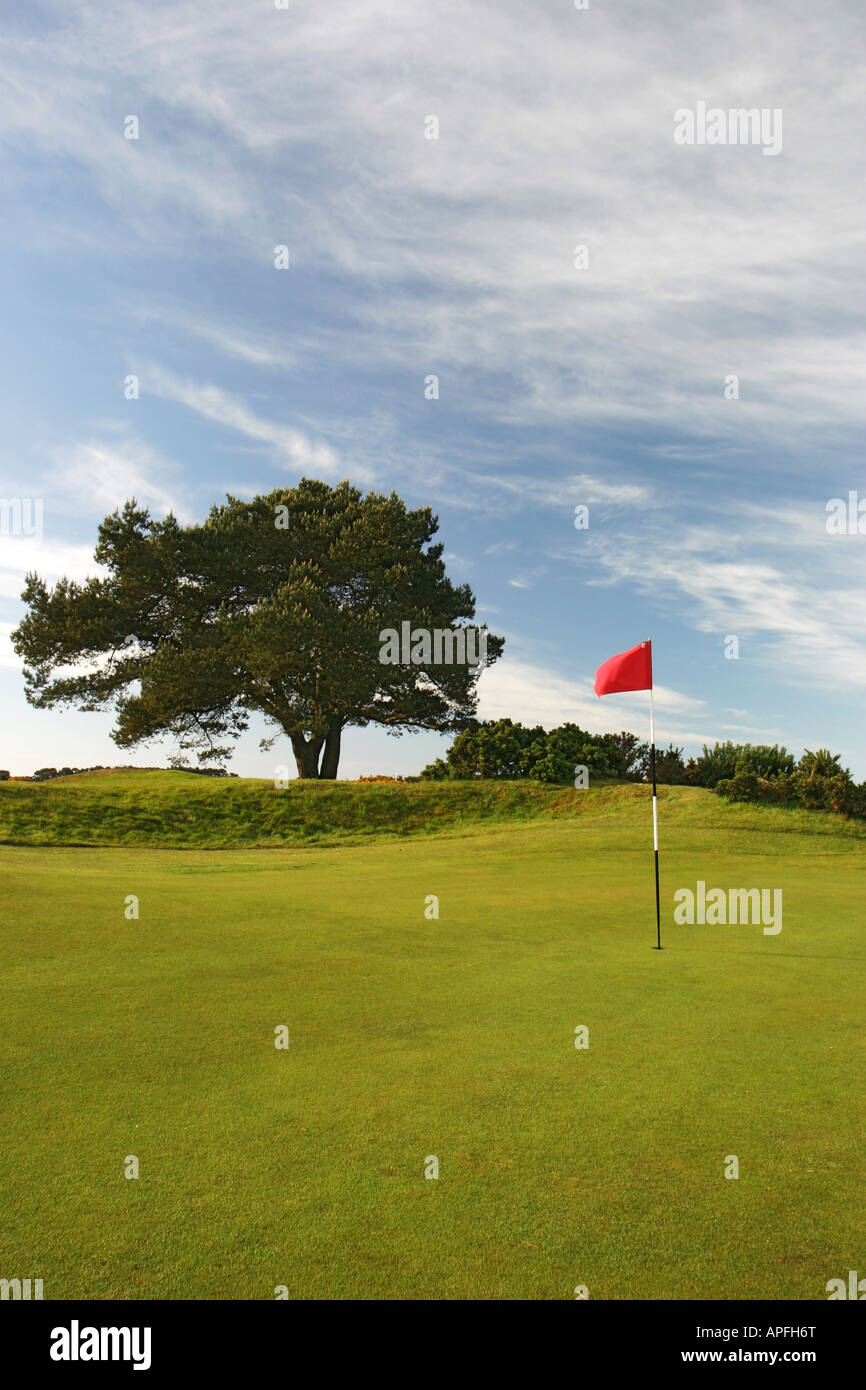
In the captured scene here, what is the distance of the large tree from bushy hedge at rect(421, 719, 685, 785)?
205 inches

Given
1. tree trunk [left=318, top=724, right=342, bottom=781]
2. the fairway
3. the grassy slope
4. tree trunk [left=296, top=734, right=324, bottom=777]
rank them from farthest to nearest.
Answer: tree trunk [left=318, top=724, right=342, bottom=781]
tree trunk [left=296, top=734, right=324, bottom=777]
the grassy slope
the fairway

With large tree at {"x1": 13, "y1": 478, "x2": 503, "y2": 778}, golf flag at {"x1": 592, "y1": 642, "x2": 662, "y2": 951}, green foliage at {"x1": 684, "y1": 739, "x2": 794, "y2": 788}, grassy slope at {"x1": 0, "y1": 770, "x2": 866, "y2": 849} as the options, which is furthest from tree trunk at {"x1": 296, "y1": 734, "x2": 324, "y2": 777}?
golf flag at {"x1": 592, "y1": 642, "x2": 662, "y2": 951}

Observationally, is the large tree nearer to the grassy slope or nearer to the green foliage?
the grassy slope

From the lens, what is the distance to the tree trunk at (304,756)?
4275cm

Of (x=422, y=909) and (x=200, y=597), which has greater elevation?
(x=200, y=597)

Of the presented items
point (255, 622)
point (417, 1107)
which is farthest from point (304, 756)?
point (417, 1107)

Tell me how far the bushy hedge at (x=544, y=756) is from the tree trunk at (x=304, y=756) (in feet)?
24.1

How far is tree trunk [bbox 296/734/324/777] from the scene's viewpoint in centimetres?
4275

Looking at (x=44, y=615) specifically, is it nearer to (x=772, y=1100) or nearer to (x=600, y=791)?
(x=600, y=791)

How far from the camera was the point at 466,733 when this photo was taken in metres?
38.9

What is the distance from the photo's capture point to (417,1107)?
5.54 metres

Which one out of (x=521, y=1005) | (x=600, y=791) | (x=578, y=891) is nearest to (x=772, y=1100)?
(x=521, y=1005)

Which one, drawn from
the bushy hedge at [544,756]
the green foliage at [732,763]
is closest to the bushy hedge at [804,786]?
the green foliage at [732,763]
